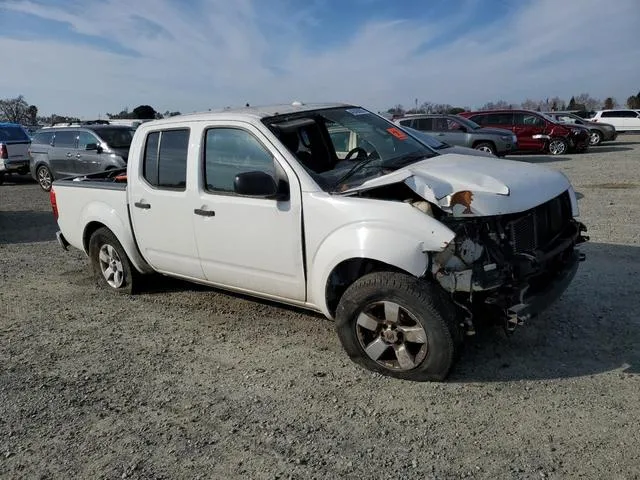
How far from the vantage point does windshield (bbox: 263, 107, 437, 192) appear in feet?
13.8

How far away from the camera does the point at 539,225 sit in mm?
3896

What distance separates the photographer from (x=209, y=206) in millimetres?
4512

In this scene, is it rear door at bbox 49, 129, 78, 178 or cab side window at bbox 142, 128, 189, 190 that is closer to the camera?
cab side window at bbox 142, 128, 189, 190

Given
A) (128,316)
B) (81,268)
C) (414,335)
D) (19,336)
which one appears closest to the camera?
(414,335)

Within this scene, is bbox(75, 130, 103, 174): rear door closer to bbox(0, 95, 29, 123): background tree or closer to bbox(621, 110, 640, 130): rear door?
bbox(621, 110, 640, 130): rear door

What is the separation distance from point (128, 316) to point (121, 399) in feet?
5.40

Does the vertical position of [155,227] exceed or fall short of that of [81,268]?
it exceeds it

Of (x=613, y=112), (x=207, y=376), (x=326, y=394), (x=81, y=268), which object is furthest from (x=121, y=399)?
(x=613, y=112)

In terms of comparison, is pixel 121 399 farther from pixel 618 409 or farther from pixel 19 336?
pixel 618 409

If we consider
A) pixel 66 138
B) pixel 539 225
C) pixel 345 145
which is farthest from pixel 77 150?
pixel 539 225

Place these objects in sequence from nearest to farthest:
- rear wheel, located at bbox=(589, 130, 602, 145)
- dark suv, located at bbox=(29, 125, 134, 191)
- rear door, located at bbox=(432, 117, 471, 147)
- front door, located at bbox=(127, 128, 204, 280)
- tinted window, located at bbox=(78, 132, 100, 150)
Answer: front door, located at bbox=(127, 128, 204, 280) < dark suv, located at bbox=(29, 125, 134, 191) < tinted window, located at bbox=(78, 132, 100, 150) < rear door, located at bbox=(432, 117, 471, 147) < rear wheel, located at bbox=(589, 130, 602, 145)

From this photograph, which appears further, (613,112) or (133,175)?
(613,112)

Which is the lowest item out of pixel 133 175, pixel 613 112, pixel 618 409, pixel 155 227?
pixel 618 409

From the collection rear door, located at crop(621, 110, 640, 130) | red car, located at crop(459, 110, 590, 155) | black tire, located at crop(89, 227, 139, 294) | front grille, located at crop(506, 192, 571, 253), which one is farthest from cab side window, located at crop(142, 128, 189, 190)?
rear door, located at crop(621, 110, 640, 130)
